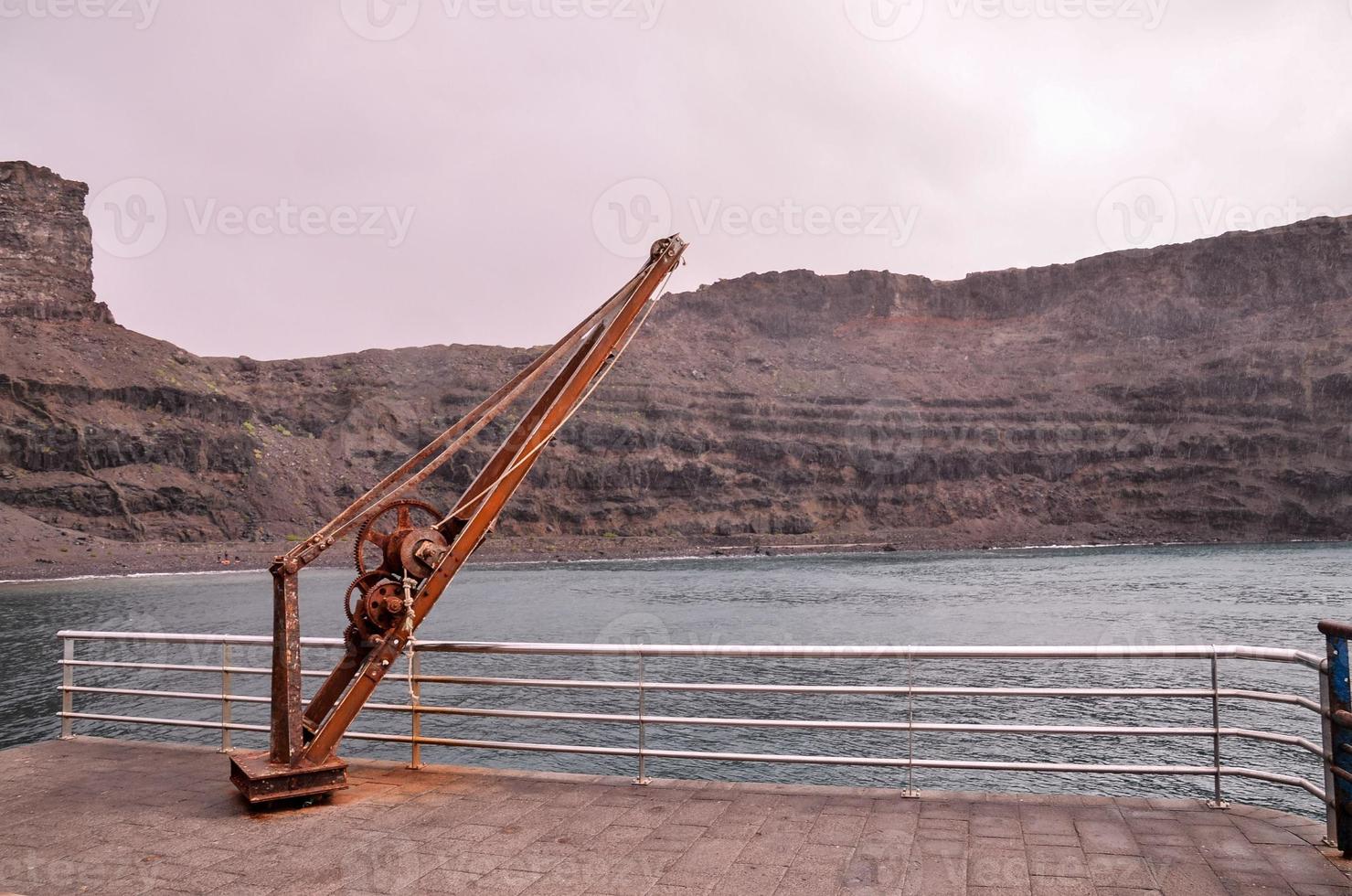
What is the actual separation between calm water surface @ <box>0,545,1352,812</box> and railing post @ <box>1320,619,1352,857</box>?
271 cm

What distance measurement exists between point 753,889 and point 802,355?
18105 centimetres

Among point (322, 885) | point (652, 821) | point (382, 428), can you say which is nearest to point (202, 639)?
point (322, 885)

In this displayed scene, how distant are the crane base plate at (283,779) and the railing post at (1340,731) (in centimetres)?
657

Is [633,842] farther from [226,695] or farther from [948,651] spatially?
[226,695]

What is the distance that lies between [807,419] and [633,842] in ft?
512

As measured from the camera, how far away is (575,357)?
868cm

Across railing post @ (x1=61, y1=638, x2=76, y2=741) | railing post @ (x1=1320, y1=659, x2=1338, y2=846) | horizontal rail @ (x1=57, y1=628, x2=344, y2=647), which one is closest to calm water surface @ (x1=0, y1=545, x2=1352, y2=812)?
railing post @ (x1=1320, y1=659, x2=1338, y2=846)

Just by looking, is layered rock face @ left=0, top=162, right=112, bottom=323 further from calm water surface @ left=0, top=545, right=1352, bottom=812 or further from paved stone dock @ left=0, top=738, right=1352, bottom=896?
paved stone dock @ left=0, top=738, right=1352, bottom=896

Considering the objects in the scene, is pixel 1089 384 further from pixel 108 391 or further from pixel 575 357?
pixel 575 357

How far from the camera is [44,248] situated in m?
133

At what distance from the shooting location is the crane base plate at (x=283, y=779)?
6.89 meters

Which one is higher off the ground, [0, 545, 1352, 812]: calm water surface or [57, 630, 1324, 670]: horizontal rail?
[57, 630, 1324, 670]: horizontal rail

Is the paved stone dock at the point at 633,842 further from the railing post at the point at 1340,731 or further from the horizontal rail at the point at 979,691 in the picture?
the horizontal rail at the point at 979,691

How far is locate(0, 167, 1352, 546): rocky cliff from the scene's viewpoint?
387ft
